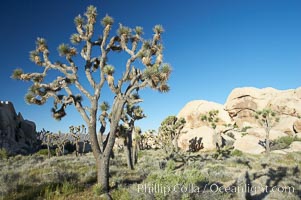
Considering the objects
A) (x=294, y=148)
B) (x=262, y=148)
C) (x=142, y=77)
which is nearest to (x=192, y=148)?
(x=262, y=148)

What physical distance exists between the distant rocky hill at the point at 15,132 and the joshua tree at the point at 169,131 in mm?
29086

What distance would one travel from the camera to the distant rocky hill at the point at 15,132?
48.2 m

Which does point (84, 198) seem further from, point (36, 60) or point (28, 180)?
point (36, 60)

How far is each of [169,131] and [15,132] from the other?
138 feet

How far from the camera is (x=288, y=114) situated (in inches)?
1982

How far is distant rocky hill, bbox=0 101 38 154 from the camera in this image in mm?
48250

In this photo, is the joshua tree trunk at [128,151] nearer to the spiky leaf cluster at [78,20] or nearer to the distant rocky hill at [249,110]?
the spiky leaf cluster at [78,20]

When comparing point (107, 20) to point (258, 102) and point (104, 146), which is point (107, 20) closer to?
point (104, 146)

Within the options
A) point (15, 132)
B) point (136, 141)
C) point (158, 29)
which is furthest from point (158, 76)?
point (15, 132)

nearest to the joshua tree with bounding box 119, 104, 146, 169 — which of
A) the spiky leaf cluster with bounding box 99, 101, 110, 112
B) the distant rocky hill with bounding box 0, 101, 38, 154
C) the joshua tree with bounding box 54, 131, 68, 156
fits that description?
the spiky leaf cluster with bounding box 99, 101, 110, 112

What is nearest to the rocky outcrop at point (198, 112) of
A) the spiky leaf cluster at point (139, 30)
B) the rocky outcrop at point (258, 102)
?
the rocky outcrop at point (258, 102)

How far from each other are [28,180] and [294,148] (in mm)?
30631

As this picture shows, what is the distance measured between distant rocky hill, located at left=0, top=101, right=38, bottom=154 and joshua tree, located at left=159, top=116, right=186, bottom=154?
95.4 feet

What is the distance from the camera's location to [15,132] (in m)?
55.8
